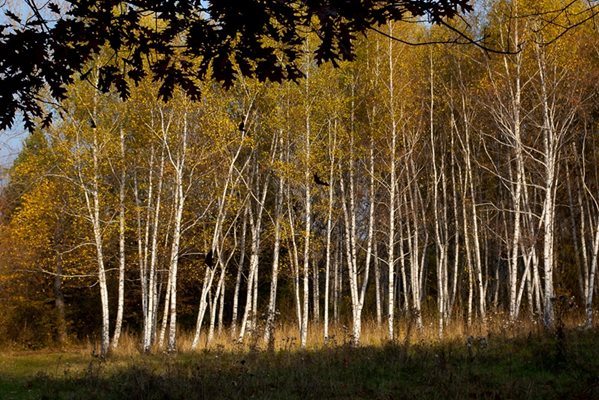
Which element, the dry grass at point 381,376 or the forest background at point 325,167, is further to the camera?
the forest background at point 325,167

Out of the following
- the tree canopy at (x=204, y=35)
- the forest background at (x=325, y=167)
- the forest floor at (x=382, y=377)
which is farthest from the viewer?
the forest background at (x=325, y=167)

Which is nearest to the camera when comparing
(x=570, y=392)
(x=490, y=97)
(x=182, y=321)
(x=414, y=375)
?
(x=570, y=392)

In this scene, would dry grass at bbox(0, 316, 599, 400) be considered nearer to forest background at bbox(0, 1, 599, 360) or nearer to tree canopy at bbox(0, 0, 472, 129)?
forest background at bbox(0, 1, 599, 360)

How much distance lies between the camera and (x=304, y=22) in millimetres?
2635

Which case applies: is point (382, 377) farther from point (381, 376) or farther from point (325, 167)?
point (325, 167)

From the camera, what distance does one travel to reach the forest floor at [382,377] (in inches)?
266

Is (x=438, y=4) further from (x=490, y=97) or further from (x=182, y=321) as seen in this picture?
(x=182, y=321)

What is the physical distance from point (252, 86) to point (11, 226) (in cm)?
1486

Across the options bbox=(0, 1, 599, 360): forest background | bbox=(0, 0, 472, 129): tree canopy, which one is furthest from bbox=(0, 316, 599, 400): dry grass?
bbox=(0, 0, 472, 129): tree canopy

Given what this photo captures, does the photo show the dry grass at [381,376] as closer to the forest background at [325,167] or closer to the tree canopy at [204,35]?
the forest background at [325,167]

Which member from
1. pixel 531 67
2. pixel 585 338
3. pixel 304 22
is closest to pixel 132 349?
pixel 585 338

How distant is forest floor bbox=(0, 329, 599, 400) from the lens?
676 cm

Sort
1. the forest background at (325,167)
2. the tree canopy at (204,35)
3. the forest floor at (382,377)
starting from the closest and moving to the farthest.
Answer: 1. the tree canopy at (204,35)
2. the forest floor at (382,377)
3. the forest background at (325,167)

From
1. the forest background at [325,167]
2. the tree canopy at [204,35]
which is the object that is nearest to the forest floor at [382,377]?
the forest background at [325,167]
